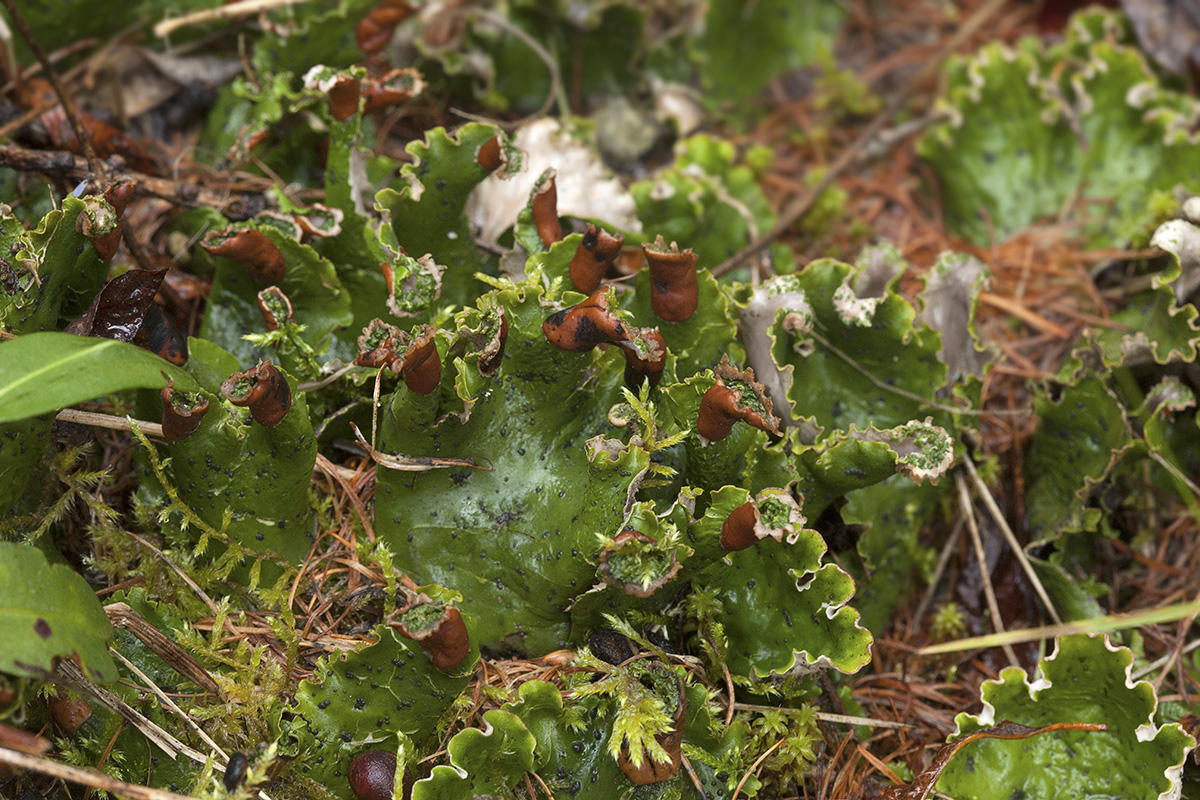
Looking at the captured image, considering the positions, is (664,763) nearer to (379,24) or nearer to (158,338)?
(158,338)

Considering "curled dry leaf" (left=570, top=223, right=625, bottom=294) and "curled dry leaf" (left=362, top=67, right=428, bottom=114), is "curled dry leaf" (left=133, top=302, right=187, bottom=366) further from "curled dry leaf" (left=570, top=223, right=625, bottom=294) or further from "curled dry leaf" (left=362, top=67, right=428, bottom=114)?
"curled dry leaf" (left=570, top=223, right=625, bottom=294)

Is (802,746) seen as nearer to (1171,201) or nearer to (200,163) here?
→ (1171,201)

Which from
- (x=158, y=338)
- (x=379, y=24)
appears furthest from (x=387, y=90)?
(x=158, y=338)

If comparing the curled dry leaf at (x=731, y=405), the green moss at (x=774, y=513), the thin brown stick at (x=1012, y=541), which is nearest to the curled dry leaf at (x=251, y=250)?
the curled dry leaf at (x=731, y=405)

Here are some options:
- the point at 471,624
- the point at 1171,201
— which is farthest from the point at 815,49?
the point at 471,624

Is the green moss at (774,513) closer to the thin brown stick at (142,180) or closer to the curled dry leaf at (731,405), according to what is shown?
the curled dry leaf at (731,405)
